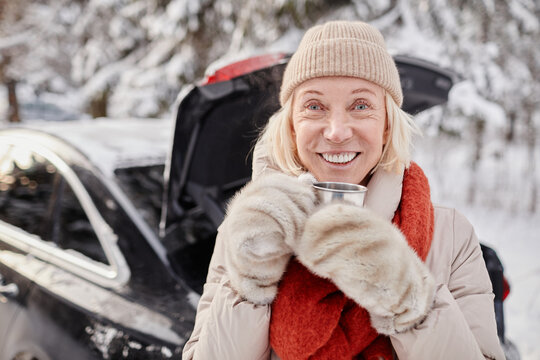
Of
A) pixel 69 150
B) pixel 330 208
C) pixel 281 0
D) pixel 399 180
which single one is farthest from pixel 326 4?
pixel 330 208

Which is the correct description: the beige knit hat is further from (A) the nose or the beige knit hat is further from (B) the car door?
(B) the car door

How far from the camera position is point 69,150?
210cm

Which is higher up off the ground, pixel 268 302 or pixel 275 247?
pixel 275 247

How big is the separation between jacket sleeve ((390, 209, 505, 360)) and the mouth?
14.6 inches

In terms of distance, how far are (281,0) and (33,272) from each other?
15.0 ft

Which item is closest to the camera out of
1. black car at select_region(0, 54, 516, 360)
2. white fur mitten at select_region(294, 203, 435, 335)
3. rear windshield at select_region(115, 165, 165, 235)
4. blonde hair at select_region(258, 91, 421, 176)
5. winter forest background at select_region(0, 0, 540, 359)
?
white fur mitten at select_region(294, 203, 435, 335)

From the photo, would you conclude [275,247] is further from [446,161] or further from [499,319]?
[446,161]

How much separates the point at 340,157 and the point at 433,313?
54 cm

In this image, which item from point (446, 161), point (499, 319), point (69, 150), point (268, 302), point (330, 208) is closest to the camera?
point (330, 208)

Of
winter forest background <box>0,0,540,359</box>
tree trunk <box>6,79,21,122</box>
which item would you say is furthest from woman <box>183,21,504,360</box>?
tree trunk <box>6,79,21,122</box>

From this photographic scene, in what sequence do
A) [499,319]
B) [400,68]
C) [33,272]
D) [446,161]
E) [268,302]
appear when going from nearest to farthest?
[268,302] < [499,319] < [400,68] < [33,272] < [446,161]

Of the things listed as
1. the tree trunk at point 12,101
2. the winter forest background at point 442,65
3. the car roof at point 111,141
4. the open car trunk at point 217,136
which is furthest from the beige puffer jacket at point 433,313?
the tree trunk at point 12,101

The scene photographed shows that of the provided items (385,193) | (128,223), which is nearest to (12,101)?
(128,223)

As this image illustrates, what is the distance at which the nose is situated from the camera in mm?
1166
